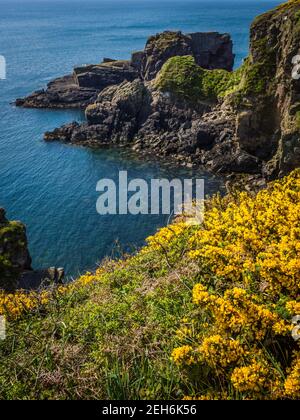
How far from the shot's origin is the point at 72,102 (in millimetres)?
103500

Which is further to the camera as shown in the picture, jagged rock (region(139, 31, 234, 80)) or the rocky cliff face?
jagged rock (region(139, 31, 234, 80))


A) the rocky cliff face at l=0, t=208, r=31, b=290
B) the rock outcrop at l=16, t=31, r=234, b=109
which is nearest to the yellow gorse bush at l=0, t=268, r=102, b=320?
the rocky cliff face at l=0, t=208, r=31, b=290

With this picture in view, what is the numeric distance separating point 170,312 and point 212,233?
2.30 m

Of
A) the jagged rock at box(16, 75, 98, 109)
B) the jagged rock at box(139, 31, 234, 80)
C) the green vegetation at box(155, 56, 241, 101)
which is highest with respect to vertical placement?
the jagged rock at box(139, 31, 234, 80)

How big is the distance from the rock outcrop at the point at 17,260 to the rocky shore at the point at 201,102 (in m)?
28.2

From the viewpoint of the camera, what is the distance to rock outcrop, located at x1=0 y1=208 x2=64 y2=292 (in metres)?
30.2

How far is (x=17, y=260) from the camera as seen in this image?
107 ft

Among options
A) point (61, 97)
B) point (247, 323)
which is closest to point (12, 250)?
point (247, 323)

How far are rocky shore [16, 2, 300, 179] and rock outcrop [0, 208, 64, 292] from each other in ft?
92.7

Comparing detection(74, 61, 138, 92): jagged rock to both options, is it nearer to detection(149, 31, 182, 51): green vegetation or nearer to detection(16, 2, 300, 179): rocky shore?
detection(16, 2, 300, 179): rocky shore

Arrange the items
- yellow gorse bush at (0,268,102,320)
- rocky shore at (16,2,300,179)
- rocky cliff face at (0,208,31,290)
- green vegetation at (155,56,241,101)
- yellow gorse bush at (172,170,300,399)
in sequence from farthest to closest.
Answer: green vegetation at (155,56,241,101) → rocky shore at (16,2,300,179) → rocky cliff face at (0,208,31,290) → yellow gorse bush at (0,268,102,320) → yellow gorse bush at (172,170,300,399)

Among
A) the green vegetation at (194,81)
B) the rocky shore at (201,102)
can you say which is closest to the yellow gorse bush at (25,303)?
the rocky shore at (201,102)

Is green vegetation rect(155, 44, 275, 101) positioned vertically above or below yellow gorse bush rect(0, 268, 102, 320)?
above

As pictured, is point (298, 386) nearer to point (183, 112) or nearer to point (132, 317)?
point (132, 317)
